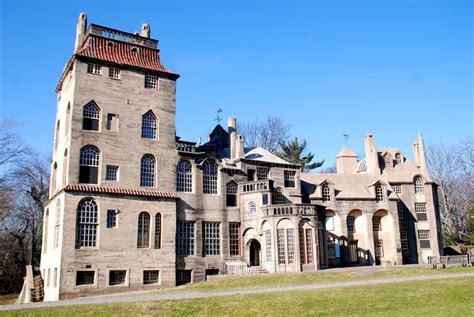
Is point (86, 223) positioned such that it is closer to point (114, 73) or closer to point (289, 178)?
point (114, 73)

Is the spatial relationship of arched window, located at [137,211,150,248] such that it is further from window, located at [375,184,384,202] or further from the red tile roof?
window, located at [375,184,384,202]

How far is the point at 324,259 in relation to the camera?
36.4 meters

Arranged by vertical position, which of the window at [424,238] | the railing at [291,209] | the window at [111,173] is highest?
the window at [111,173]

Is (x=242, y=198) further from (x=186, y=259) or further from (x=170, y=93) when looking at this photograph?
(x=170, y=93)

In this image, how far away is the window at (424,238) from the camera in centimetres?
4884

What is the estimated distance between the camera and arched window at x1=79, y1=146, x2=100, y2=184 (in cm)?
3256

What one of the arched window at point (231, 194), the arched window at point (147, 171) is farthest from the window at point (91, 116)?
the arched window at point (231, 194)

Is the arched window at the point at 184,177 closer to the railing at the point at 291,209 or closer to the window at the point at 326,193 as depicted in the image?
the railing at the point at 291,209

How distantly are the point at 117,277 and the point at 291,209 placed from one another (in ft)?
46.1

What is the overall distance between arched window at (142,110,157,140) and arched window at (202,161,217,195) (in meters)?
5.23

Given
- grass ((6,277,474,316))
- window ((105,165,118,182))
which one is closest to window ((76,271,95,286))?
window ((105,165,118,182))

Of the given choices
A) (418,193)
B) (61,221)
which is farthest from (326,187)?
(61,221)

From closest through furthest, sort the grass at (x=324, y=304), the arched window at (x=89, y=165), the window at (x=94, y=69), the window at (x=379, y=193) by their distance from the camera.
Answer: the grass at (x=324, y=304) → the arched window at (x=89, y=165) → the window at (x=94, y=69) → the window at (x=379, y=193)

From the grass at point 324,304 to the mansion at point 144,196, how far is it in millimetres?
10477
